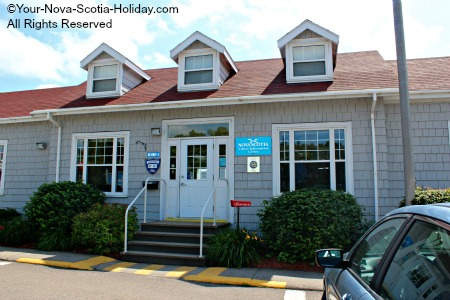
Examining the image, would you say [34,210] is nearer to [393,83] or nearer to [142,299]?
[142,299]

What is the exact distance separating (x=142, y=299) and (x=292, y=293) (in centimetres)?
222

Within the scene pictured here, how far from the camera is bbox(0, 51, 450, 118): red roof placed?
876cm

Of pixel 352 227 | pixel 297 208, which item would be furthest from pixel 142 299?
pixel 352 227

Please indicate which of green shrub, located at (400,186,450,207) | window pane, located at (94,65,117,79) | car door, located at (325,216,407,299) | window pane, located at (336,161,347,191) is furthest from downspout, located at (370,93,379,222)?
window pane, located at (94,65,117,79)

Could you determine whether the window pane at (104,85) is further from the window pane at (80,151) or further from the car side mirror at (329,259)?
the car side mirror at (329,259)

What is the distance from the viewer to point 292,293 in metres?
5.37

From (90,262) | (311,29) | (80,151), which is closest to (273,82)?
(311,29)

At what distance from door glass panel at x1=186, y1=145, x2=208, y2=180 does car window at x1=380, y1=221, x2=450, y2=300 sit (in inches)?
290

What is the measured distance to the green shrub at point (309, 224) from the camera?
266 inches

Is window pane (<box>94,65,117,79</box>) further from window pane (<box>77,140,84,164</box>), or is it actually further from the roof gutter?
window pane (<box>77,140,84,164</box>)

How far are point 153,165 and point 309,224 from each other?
4418 mm

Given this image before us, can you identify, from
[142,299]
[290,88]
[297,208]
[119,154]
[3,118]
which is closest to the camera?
[142,299]

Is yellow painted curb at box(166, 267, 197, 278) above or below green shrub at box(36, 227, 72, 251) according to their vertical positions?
below

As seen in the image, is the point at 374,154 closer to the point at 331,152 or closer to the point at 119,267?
the point at 331,152
